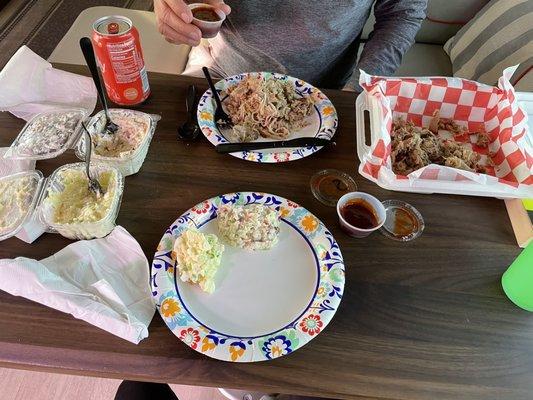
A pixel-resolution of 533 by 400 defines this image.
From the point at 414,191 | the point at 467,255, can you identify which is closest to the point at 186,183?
the point at 414,191

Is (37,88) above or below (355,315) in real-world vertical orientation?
above

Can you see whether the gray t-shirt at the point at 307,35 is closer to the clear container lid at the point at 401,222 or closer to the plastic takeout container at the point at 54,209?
the clear container lid at the point at 401,222

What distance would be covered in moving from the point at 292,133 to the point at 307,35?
1.61 ft

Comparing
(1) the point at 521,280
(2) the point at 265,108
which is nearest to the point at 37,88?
(2) the point at 265,108

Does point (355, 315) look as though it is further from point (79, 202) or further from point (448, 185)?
point (79, 202)

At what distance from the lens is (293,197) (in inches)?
41.0

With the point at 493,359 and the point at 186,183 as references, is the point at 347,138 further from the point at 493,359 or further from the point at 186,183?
the point at 493,359

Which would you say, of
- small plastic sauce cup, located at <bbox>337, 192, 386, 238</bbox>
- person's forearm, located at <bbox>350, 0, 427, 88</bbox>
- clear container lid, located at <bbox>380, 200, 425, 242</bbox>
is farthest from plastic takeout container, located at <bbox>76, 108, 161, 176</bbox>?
person's forearm, located at <bbox>350, 0, 427, 88</bbox>

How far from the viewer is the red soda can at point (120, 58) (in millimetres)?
1032

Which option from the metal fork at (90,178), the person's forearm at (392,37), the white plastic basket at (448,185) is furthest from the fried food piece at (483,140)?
the metal fork at (90,178)

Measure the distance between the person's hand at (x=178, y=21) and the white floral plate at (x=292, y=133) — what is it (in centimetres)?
16

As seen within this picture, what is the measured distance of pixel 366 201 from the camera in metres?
1.00

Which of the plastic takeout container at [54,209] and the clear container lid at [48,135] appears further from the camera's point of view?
the clear container lid at [48,135]

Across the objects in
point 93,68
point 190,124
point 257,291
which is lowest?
point 257,291
